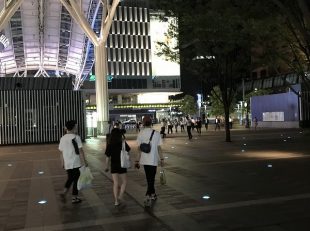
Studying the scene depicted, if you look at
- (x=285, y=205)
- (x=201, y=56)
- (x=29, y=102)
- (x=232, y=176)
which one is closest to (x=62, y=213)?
(x=285, y=205)

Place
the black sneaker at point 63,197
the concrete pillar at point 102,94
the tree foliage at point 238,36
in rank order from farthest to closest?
the concrete pillar at point 102,94, the tree foliage at point 238,36, the black sneaker at point 63,197

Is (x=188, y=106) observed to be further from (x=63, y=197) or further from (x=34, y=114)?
(x=63, y=197)

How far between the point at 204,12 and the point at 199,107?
89.2m

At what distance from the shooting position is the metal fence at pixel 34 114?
35.2m

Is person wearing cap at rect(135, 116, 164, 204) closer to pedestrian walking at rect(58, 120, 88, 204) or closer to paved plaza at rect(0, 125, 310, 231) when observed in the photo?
paved plaza at rect(0, 125, 310, 231)

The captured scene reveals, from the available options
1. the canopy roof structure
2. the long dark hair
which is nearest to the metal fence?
the canopy roof structure

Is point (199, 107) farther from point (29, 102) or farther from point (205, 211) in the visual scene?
point (205, 211)

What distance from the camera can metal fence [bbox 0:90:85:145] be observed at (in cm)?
3522

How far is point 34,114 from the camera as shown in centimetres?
3578

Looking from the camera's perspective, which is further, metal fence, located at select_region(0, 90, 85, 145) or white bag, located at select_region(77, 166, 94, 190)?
metal fence, located at select_region(0, 90, 85, 145)

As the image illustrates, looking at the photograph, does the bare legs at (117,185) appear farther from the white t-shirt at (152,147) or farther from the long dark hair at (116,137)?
the long dark hair at (116,137)

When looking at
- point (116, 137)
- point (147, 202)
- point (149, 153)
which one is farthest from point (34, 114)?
point (149, 153)

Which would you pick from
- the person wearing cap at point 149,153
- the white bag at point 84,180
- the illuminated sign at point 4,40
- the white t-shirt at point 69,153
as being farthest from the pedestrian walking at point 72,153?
the illuminated sign at point 4,40

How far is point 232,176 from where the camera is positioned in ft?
39.8
